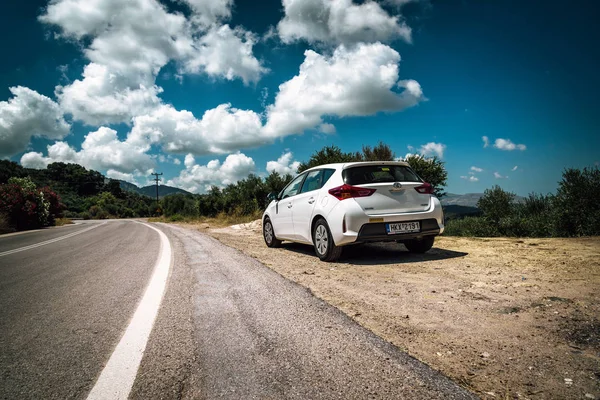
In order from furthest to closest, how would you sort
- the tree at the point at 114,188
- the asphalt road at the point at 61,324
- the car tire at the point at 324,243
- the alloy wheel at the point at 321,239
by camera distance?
the tree at the point at 114,188, the alloy wheel at the point at 321,239, the car tire at the point at 324,243, the asphalt road at the point at 61,324

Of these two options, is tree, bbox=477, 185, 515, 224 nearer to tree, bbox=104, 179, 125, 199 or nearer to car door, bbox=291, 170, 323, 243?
car door, bbox=291, 170, 323, 243

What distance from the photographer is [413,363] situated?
1.73 m

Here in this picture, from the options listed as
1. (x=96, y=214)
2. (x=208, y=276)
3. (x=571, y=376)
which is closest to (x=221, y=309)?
(x=208, y=276)

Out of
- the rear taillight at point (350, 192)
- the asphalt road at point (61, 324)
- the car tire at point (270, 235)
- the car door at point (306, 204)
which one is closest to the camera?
the asphalt road at point (61, 324)

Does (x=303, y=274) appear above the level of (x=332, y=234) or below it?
below

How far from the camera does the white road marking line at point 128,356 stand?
1506mm

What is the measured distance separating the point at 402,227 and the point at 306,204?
6.14ft

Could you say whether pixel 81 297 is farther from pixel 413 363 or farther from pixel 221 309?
pixel 413 363

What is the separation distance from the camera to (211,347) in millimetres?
1968

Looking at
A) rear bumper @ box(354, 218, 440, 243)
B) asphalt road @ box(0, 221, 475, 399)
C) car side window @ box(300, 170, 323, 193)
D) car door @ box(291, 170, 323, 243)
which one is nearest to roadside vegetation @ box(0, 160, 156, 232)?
car door @ box(291, 170, 323, 243)

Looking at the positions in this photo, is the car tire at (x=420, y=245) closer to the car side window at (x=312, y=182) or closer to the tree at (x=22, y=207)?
the car side window at (x=312, y=182)

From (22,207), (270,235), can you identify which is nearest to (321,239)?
(270,235)

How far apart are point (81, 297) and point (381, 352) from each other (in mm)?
3222

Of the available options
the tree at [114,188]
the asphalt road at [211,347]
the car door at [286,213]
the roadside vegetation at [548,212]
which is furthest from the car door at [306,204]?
the tree at [114,188]
